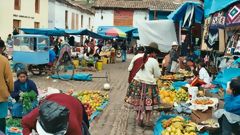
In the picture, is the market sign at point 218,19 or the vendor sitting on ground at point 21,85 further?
the market sign at point 218,19

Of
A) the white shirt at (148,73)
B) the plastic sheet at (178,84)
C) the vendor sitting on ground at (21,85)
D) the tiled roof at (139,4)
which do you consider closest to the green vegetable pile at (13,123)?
the vendor sitting on ground at (21,85)

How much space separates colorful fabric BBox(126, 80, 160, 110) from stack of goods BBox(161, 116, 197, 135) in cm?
43

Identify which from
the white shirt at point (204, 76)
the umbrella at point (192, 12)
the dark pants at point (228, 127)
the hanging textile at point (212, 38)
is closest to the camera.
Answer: the dark pants at point (228, 127)

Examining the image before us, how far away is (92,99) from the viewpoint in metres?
11.5

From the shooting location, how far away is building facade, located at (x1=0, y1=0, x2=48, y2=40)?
28.7 meters

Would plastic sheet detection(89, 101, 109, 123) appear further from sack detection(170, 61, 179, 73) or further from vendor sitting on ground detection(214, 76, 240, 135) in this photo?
sack detection(170, 61, 179, 73)

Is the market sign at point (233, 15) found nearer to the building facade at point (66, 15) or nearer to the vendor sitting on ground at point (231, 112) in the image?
the vendor sitting on ground at point (231, 112)

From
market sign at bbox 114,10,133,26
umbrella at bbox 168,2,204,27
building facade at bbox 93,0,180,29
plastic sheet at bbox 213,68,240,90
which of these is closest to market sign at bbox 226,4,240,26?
plastic sheet at bbox 213,68,240,90

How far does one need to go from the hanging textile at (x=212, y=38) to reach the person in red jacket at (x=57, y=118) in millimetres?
8668

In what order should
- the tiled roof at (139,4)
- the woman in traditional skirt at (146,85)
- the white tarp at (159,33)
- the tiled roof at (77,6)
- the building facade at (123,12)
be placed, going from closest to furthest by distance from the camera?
the woman in traditional skirt at (146,85), the white tarp at (159,33), the tiled roof at (77,6), the tiled roof at (139,4), the building facade at (123,12)

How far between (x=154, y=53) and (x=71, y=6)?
118 feet

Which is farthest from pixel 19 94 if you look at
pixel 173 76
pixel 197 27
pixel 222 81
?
pixel 197 27

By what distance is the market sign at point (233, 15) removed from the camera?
8445 millimetres

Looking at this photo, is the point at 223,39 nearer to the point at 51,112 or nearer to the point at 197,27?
the point at 197,27
